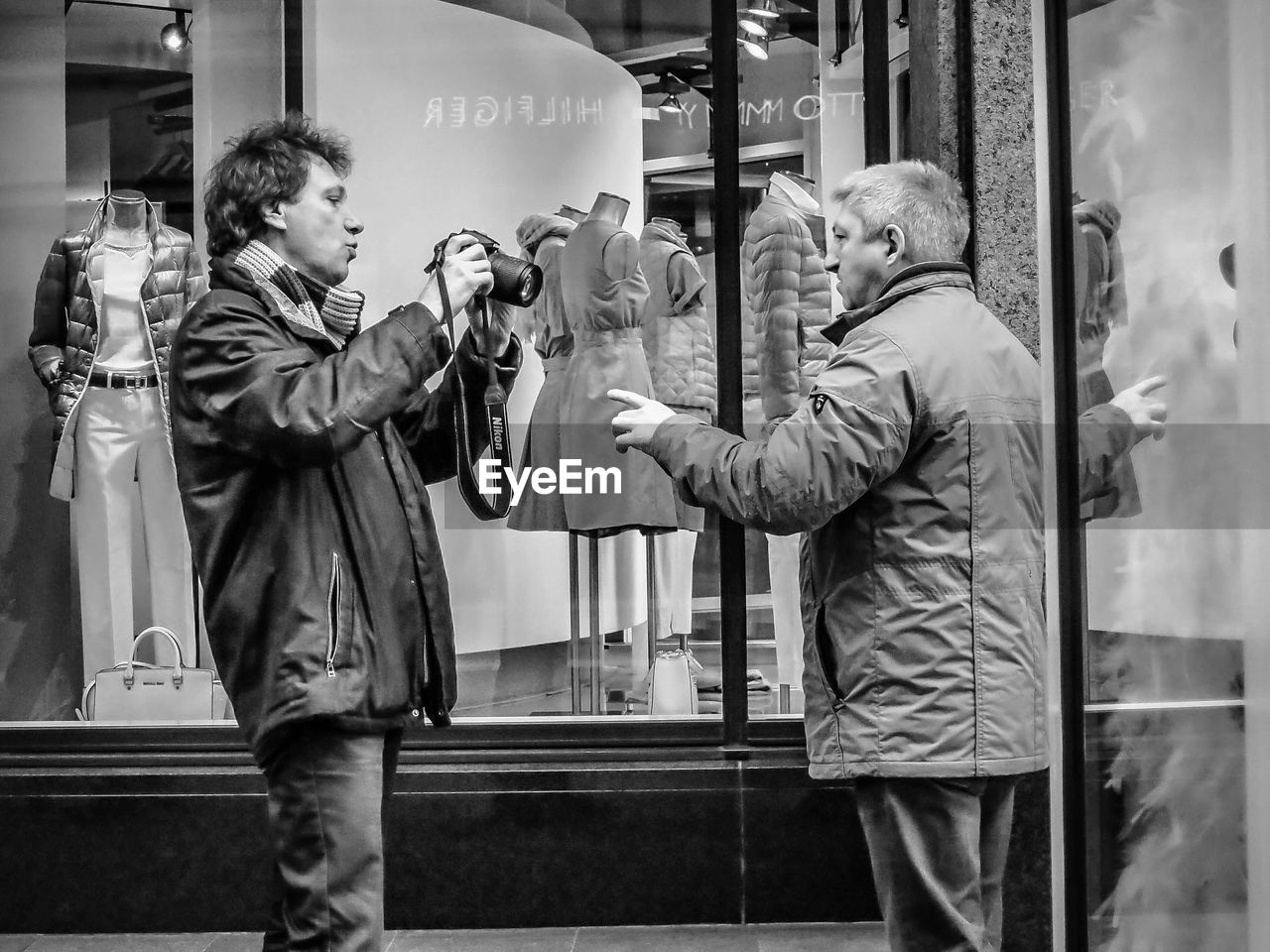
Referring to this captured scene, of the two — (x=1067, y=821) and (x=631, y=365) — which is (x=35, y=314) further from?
(x=1067, y=821)

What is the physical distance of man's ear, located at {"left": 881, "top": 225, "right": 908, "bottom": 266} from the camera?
237 cm

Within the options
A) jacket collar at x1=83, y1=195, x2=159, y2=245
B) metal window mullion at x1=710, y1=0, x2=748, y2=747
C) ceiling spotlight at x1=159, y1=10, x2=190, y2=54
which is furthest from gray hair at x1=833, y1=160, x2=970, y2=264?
ceiling spotlight at x1=159, y1=10, x2=190, y2=54

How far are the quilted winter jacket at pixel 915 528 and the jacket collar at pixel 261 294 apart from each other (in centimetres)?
69

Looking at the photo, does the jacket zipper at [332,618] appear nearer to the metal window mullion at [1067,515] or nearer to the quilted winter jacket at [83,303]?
the metal window mullion at [1067,515]

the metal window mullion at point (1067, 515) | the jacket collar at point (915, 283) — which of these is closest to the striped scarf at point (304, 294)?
the jacket collar at point (915, 283)

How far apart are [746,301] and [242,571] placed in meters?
2.08

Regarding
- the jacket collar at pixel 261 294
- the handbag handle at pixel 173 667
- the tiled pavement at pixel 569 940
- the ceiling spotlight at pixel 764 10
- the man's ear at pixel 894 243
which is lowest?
the tiled pavement at pixel 569 940

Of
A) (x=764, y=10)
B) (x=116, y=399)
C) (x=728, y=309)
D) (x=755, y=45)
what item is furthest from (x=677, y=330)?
(x=116, y=399)

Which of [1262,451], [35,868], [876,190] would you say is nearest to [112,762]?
[35,868]

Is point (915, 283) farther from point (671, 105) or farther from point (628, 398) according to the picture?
point (671, 105)

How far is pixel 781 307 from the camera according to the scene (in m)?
3.93

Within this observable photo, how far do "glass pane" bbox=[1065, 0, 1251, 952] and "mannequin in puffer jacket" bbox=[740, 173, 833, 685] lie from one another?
71.9 inches

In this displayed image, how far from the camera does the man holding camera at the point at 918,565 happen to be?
221 centimetres

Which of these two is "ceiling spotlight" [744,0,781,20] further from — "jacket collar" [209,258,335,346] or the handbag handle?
the handbag handle
